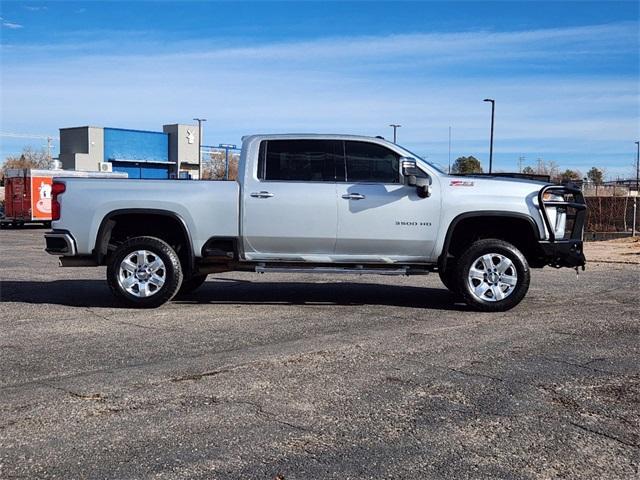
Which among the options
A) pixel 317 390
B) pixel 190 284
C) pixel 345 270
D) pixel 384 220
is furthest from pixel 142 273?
pixel 317 390

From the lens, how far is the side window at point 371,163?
8.81 metres

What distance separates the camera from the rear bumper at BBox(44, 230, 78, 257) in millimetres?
8703

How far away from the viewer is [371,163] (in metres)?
8.86

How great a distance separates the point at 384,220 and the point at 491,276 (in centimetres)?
146

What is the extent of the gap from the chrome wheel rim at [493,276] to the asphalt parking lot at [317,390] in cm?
33

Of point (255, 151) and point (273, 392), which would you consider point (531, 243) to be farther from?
point (273, 392)

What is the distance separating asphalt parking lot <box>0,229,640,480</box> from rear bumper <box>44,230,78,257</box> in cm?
73

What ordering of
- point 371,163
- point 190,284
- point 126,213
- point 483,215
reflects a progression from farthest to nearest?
1. point 190,284
2. point 371,163
3. point 126,213
4. point 483,215

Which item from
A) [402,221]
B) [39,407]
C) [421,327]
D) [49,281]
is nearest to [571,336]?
[421,327]

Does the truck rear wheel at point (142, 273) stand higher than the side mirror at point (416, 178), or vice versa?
the side mirror at point (416, 178)

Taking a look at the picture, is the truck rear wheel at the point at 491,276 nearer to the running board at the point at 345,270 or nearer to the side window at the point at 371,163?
the running board at the point at 345,270

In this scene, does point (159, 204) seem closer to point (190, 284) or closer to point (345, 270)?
point (190, 284)

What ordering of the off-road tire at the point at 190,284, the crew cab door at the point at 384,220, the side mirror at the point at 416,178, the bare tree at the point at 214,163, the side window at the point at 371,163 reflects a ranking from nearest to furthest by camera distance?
the side mirror at the point at 416,178 → the crew cab door at the point at 384,220 → the side window at the point at 371,163 → the off-road tire at the point at 190,284 → the bare tree at the point at 214,163

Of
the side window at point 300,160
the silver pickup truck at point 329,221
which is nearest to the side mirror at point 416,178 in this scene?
the silver pickup truck at point 329,221
